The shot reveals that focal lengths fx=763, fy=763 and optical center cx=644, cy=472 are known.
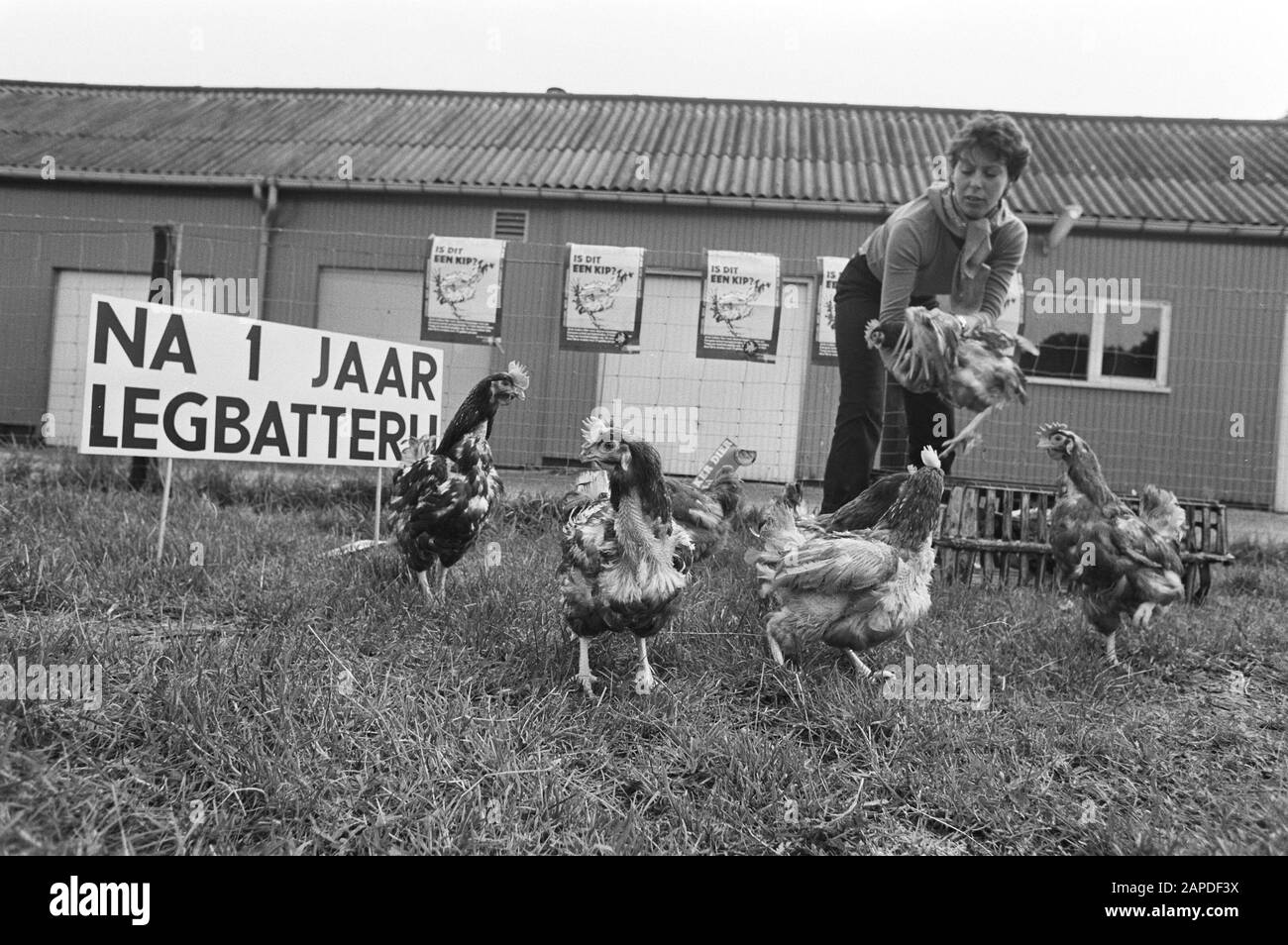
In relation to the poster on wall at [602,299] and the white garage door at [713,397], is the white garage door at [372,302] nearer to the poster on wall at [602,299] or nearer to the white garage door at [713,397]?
the white garage door at [713,397]

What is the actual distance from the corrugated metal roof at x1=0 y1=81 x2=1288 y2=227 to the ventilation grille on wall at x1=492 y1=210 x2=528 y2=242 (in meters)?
0.41

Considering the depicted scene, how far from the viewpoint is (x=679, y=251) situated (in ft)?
32.9

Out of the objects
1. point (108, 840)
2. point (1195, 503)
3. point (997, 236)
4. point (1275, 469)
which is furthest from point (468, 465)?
point (1275, 469)

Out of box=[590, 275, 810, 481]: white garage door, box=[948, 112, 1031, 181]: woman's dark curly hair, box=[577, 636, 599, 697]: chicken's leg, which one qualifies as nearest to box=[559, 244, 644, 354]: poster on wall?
box=[590, 275, 810, 481]: white garage door

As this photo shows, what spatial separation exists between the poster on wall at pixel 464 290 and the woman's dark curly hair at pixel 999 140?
4.70 m

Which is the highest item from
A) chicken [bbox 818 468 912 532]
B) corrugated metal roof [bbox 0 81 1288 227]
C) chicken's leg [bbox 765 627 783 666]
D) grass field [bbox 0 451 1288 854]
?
corrugated metal roof [bbox 0 81 1288 227]

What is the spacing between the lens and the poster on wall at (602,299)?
6.86m

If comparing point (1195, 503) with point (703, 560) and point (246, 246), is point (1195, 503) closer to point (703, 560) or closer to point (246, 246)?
point (703, 560)

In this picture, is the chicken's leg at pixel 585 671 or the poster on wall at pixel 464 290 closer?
the chicken's leg at pixel 585 671

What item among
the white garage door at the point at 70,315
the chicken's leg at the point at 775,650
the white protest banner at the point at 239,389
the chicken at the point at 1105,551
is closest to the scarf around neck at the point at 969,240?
the chicken at the point at 1105,551

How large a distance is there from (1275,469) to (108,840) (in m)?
11.8

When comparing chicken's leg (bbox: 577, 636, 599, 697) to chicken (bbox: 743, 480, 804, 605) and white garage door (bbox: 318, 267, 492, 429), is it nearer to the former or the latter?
chicken (bbox: 743, 480, 804, 605)

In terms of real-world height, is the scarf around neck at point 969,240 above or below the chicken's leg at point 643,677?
above

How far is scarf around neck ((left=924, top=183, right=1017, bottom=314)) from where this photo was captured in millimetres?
3473
